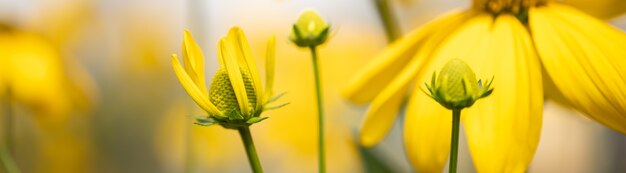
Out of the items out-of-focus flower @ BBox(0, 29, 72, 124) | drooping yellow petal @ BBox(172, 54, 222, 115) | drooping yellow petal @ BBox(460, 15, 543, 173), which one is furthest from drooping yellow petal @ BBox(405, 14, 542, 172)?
out-of-focus flower @ BBox(0, 29, 72, 124)

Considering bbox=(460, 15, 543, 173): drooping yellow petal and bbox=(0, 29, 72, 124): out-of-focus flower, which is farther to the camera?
bbox=(0, 29, 72, 124): out-of-focus flower

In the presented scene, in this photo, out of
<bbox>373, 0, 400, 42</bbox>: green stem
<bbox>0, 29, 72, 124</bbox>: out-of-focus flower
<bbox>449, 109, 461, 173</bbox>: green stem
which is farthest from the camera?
<bbox>0, 29, 72, 124</bbox>: out-of-focus flower

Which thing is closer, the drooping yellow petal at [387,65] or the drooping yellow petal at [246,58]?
the drooping yellow petal at [246,58]

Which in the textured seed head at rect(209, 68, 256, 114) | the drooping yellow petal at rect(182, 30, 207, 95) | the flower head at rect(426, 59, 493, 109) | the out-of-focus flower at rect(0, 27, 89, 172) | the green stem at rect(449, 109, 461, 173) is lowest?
the out-of-focus flower at rect(0, 27, 89, 172)

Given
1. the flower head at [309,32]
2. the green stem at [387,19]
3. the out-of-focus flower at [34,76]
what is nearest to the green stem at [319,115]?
the flower head at [309,32]

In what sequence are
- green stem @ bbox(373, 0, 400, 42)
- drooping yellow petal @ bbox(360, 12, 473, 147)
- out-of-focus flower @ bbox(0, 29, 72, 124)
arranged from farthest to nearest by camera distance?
1. out-of-focus flower @ bbox(0, 29, 72, 124)
2. green stem @ bbox(373, 0, 400, 42)
3. drooping yellow petal @ bbox(360, 12, 473, 147)

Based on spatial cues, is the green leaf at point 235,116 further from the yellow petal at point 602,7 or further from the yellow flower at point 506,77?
the yellow petal at point 602,7

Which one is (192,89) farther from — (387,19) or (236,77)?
(387,19)

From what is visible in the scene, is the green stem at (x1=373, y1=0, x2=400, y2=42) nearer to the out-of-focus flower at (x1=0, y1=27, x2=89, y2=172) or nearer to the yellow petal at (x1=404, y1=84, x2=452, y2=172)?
the yellow petal at (x1=404, y1=84, x2=452, y2=172)
